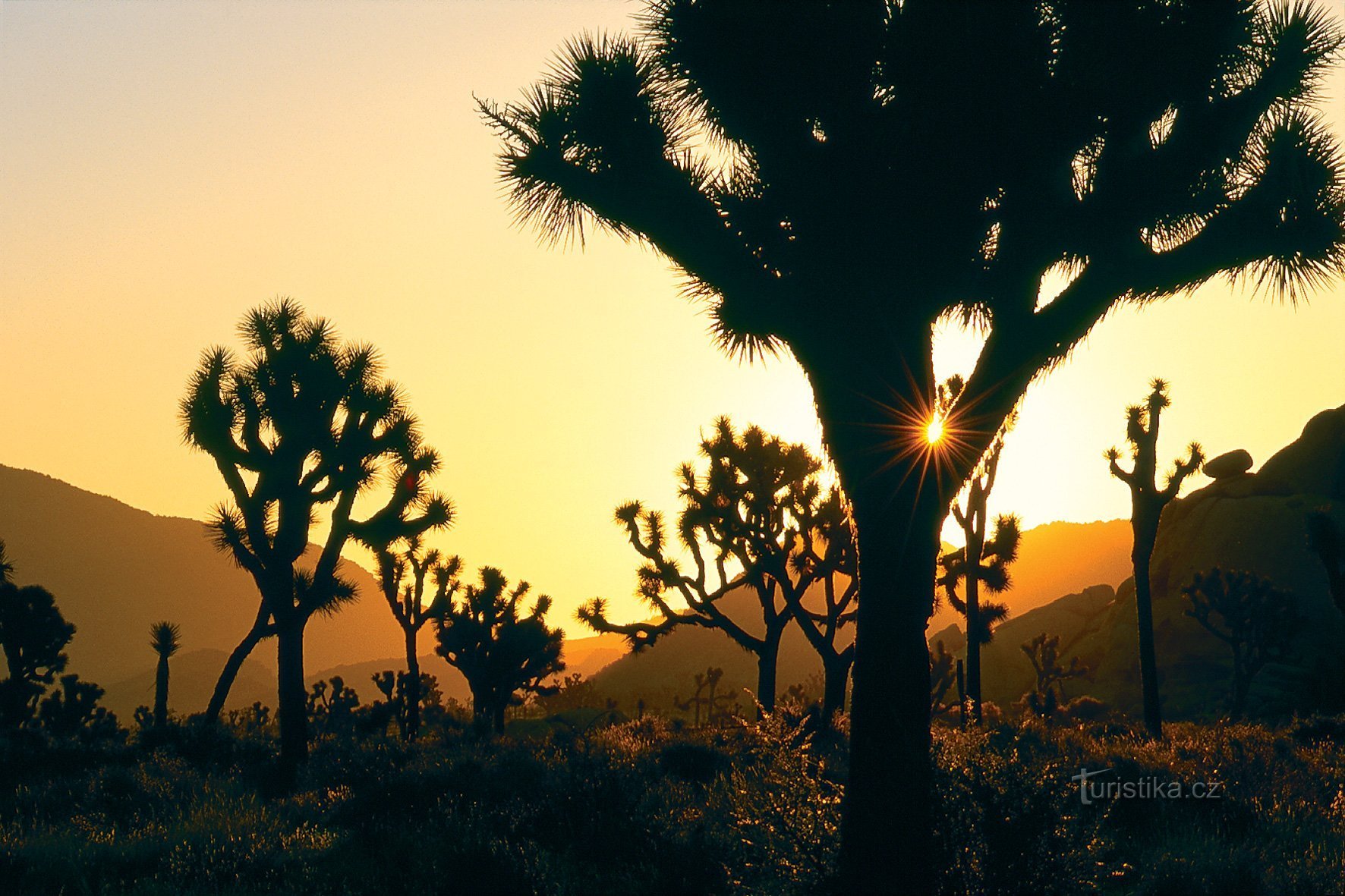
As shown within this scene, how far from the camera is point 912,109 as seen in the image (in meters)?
6.71

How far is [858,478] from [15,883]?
706 centimetres

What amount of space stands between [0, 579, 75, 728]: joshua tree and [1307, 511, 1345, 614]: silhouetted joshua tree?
33.9 meters

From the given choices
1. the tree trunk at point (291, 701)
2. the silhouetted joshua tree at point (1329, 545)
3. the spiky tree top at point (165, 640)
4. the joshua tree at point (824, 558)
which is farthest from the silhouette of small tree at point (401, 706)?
the silhouetted joshua tree at point (1329, 545)

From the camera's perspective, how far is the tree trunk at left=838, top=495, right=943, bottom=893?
6078 millimetres

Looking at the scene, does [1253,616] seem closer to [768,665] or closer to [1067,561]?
[768,665]

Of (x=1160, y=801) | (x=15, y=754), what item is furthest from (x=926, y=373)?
(x=15, y=754)

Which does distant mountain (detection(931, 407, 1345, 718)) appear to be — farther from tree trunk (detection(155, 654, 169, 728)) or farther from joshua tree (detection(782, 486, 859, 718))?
tree trunk (detection(155, 654, 169, 728))

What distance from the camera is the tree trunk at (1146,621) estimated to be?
64.9 ft

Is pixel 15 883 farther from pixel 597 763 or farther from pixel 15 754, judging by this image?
pixel 15 754

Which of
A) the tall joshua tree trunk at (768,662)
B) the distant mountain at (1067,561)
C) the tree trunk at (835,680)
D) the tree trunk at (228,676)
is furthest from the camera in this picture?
the distant mountain at (1067,561)

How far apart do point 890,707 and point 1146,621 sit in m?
17.1

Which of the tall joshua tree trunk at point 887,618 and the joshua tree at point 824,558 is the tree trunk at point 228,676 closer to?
the joshua tree at point 824,558

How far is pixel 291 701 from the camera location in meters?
15.9

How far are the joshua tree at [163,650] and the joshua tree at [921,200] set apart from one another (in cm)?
2217
